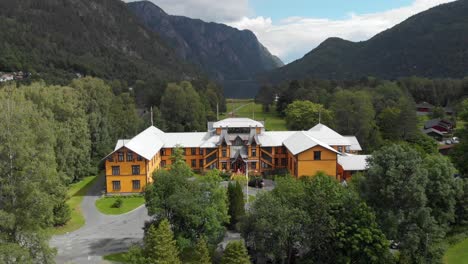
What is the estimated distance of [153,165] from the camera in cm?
5503

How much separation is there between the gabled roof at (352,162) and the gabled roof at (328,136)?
231 inches

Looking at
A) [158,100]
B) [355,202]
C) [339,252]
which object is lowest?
[339,252]

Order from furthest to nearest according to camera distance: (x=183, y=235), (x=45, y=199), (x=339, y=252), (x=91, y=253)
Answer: (x=91, y=253) → (x=183, y=235) → (x=339, y=252) → (x=45, y=199)

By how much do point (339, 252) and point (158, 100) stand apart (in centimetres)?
8207

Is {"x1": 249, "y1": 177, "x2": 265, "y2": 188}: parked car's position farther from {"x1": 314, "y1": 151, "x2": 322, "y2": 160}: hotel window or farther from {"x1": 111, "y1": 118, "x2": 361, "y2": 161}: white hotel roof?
{"x1": 314, "y1": 151, "x2": 322, "y2": 160}: hotel window

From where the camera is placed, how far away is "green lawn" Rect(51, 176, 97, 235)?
3906 centimetres

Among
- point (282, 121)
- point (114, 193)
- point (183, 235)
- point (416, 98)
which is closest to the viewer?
point (183, 235)

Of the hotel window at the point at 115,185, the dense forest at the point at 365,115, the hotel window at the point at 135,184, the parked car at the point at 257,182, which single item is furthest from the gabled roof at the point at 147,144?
the dense forest at the point at 365,115

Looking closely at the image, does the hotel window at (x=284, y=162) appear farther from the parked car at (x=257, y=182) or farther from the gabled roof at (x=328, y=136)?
the parked car at (x=257, y=182)

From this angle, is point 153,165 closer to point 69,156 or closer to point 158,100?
point 69,156

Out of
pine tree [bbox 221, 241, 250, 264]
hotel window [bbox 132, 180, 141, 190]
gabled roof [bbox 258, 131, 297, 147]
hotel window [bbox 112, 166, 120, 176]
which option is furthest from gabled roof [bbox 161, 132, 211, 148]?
pine tree [bbox 221, 241, 250, 264]

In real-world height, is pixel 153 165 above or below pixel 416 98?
below

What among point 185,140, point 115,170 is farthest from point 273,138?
point 115,170

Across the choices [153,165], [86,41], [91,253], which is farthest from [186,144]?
[86,41]
